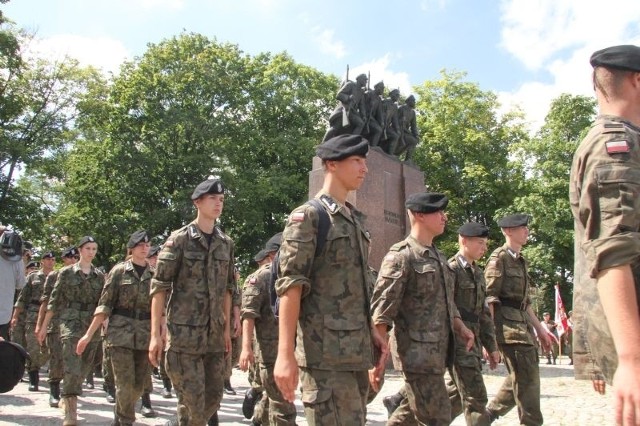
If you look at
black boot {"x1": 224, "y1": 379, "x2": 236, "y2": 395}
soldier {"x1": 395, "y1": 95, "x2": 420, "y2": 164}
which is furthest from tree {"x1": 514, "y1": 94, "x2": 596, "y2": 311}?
black boot {"x1": 224, "y1": 379, "x2": 236, "y2": 395}

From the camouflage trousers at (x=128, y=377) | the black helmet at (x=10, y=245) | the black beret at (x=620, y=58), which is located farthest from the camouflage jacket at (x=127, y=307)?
the black beret at (x=620, y=58)

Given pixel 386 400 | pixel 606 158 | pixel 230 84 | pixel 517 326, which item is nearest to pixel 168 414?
pixel 386 400

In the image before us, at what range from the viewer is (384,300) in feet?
17.4

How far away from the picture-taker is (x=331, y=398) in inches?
147

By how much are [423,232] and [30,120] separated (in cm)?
3317

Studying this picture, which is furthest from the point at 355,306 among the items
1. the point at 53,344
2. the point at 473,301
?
the point at 53,344

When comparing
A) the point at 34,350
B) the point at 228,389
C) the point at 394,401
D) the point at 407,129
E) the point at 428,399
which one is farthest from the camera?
the point at 407,129

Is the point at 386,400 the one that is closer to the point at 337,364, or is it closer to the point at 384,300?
the point at 384,300

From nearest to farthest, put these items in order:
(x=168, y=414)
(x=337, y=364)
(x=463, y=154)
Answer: (x=337, y=364), (x=168, y=414), (x=463, y=154)

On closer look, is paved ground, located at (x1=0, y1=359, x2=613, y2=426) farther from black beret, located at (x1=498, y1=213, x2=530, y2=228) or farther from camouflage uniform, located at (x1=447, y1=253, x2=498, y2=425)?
black beret, located at (x1=498, y1=213, x2=530, y2=228)

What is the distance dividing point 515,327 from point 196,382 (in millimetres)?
3415

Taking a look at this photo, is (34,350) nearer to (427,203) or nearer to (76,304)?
(76,304)

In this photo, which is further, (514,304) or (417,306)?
(514,304)

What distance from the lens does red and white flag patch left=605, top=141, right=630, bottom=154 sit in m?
2.39
